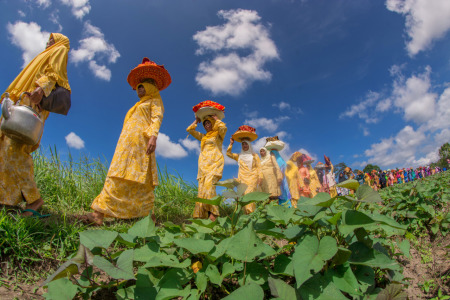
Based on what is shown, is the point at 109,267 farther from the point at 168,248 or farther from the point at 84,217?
the point at 84,217

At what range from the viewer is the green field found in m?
0.93

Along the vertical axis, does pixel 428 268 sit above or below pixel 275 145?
below

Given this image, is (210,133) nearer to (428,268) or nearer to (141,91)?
(141,91)

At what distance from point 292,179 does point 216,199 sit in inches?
291

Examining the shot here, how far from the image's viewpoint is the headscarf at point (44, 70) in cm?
279

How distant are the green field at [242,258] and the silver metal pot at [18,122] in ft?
2.71

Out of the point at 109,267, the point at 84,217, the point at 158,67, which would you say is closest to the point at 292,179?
the point at 158,67

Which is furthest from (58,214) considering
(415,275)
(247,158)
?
(247,158)

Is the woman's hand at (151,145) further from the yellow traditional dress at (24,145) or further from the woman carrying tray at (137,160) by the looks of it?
the yellow traditional dress at (24,145)

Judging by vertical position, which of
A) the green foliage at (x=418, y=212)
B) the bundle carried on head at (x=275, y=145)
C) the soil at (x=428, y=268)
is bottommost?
the soil at (x=428, y=268)

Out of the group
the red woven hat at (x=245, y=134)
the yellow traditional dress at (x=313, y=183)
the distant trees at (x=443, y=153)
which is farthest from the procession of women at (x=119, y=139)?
the distant trees at (x=443, y=153)

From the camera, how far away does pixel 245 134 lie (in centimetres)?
646

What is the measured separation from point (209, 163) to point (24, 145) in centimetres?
233

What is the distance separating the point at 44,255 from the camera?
186 cm
